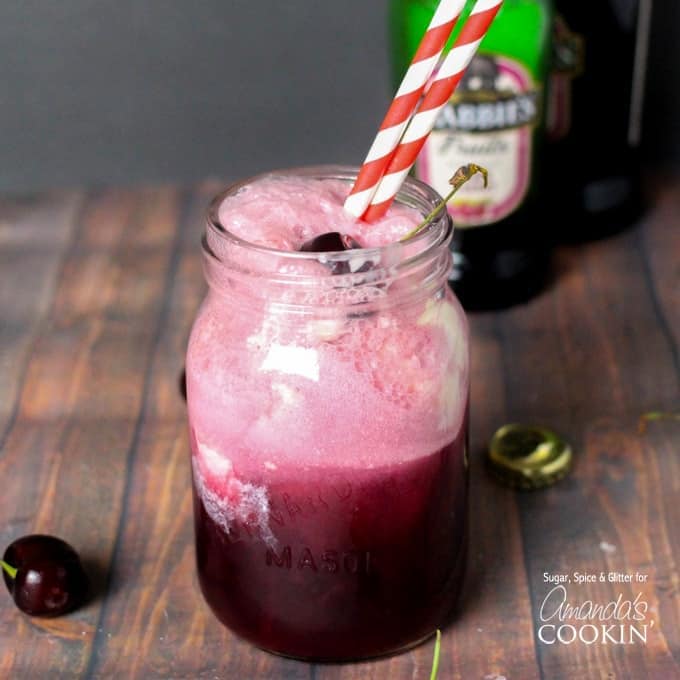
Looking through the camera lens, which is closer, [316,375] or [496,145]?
[316,375]

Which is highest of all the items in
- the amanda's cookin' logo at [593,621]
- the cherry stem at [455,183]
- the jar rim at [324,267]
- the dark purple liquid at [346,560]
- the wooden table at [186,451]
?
the cherry stem at [455,183]

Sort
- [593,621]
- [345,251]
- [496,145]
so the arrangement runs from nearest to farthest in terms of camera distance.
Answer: [345,251] < [593,621] < [496,145]

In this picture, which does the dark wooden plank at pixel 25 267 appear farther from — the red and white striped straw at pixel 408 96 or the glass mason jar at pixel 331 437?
the red and white striped straw at pixel 408 96

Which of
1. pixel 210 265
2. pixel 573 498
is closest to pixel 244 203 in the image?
pixel 210 265

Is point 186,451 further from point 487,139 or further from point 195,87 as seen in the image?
point 195,87

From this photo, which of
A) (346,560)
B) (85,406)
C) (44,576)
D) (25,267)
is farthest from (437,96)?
Answer: (25,267)

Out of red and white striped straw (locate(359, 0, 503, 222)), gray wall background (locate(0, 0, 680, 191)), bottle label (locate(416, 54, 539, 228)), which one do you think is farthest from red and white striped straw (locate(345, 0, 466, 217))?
gray wall background (locate(0, 0, 680, 191))

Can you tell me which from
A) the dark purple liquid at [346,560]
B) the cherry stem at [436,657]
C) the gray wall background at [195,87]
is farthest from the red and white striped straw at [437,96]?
the gray wall background at [195,87]

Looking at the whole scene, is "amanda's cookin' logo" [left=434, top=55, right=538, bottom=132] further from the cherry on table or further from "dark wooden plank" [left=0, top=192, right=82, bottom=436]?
the cherry on table
